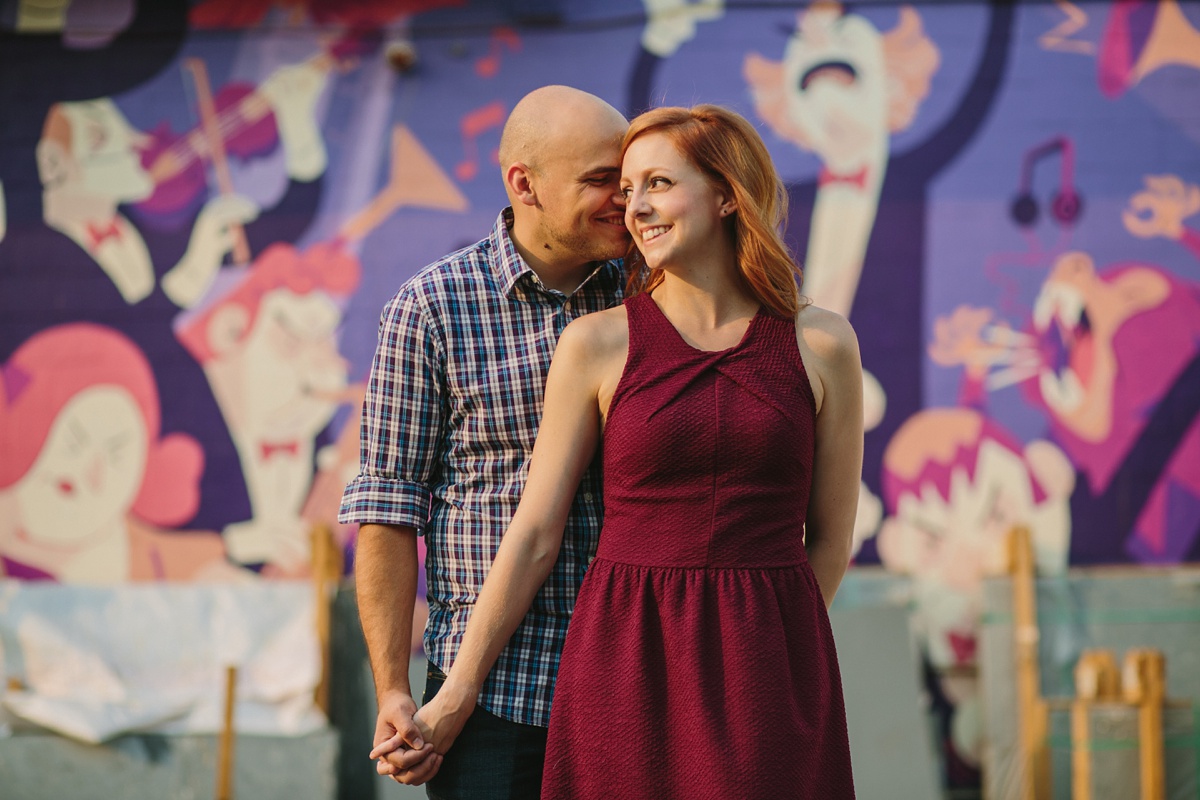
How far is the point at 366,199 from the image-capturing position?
484 centimetres

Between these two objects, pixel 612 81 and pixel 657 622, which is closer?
pixel 657 622

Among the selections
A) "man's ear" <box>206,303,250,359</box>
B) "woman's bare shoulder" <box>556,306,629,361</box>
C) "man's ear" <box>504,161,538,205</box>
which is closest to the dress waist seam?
"woman's bare shoulder" <box>556,306,629,361</box>

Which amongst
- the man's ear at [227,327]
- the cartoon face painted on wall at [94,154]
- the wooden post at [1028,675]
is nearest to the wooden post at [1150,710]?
the wooden post at [1028,675]

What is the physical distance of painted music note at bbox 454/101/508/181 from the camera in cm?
482

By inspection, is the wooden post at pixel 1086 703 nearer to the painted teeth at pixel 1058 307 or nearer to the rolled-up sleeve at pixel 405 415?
the painted teeth at pixel 1058 307

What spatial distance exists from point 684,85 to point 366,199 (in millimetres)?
1221

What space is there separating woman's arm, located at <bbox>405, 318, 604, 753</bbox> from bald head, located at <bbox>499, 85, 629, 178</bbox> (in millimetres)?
364

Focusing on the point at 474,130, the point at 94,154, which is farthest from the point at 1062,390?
the point at 94,154

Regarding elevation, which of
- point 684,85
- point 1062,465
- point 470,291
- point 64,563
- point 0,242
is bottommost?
point 64,563

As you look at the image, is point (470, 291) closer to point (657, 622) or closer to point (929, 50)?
point (657, 622)

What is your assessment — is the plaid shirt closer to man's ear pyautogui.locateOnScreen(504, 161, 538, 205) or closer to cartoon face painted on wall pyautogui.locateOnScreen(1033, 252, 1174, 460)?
man's ear pyautogui.locateOnScreen(504, 161, 538, 205)

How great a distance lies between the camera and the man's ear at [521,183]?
222 cm

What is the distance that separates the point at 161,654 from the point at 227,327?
3.86ft

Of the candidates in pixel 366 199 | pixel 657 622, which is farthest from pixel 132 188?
pixel 657 622
